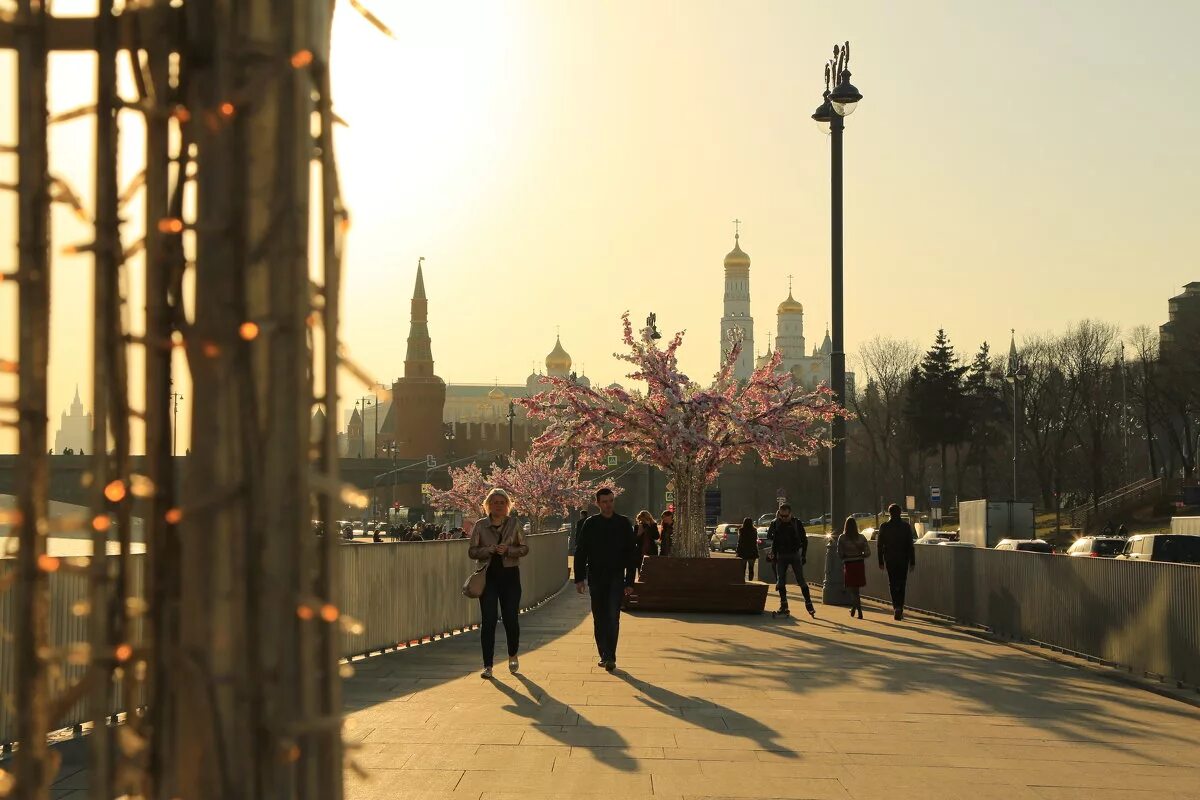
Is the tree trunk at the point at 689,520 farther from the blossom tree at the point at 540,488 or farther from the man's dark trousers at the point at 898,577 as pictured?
the blossom tree at the point at 540,488

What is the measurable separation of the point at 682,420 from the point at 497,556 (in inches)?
586

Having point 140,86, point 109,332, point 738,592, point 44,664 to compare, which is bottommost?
point 738,592

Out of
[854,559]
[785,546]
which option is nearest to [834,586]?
[785,546]

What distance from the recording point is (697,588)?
2444cm

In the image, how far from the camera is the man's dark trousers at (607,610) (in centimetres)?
1459

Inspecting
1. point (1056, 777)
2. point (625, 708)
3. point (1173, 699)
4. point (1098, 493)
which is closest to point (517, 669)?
point (625, 708)

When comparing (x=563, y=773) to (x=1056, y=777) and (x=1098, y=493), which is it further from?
(x=1098, y=493)

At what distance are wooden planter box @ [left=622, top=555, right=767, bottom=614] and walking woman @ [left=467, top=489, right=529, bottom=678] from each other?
10.6 meters

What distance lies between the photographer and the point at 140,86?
2182 millimetres

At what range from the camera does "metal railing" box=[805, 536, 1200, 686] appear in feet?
44.3

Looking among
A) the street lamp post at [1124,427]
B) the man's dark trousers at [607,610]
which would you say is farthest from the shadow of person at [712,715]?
the street lamp post at [1124,427]

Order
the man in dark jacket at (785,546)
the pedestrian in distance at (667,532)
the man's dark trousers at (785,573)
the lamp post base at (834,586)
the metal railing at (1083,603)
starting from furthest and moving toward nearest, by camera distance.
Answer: the pedestrian in distance at (667,532) < the lamp post base at (834,586) < the man in dark jacket at (785,546) < the man's dark trousers at (785,573) < the metal railing at (1083,603)

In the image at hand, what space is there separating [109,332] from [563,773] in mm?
6689

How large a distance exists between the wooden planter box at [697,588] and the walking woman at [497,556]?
10.6 m
